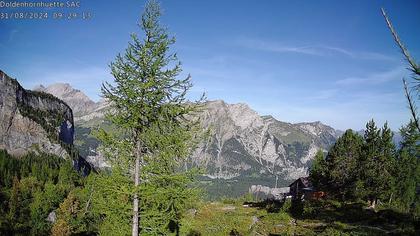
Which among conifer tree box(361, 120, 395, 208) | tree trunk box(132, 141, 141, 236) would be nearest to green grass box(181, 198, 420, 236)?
conifer tree box(361, 120, 395, 208)

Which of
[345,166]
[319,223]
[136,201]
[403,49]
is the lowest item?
[319,223]

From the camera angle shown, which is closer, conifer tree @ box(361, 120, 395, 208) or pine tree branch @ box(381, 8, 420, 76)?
pine tree branch @ box(381, 8, 420, 76)

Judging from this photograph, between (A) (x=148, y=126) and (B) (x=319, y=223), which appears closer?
(A) (x=148, y=126)

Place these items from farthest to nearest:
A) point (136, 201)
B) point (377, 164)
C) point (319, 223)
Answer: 1. point (377, 164)
2. point (319, 223)
3. point (136, 201)

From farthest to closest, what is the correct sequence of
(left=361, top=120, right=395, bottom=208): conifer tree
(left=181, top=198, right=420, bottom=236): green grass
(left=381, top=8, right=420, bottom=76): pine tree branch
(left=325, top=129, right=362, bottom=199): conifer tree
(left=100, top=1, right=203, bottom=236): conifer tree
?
(left=325, top=129, right=362, bottom=199): conifer tree
(left=361, top=120, right=395, bottom=208): conifer tree
(left=181, top=198, right=420, bottom=236): green grass
(left=100, top=1, right=203, bottom=236): conifer tree
(left=381, top=8, right=420, bottom=76): pine tree branch

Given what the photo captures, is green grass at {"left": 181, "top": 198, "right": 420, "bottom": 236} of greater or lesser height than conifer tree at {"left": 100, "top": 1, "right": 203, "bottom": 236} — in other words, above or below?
below

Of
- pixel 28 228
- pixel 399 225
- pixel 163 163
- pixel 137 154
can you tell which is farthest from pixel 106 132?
pixel 28 228

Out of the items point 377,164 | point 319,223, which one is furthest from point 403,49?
point 377,164

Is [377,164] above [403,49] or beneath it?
beneath

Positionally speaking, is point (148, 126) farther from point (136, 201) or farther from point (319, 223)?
point (319, 223)

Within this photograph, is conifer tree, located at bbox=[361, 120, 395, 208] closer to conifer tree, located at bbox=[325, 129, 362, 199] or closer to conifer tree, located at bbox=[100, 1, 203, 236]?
conifer tree, located at bbox=[325, 129, 362, 199]

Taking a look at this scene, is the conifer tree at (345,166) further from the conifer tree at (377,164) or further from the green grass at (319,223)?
the green grass at (319,223)

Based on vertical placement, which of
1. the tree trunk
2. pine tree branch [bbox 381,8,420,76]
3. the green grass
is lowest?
the green grass

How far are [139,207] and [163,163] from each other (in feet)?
8.52
